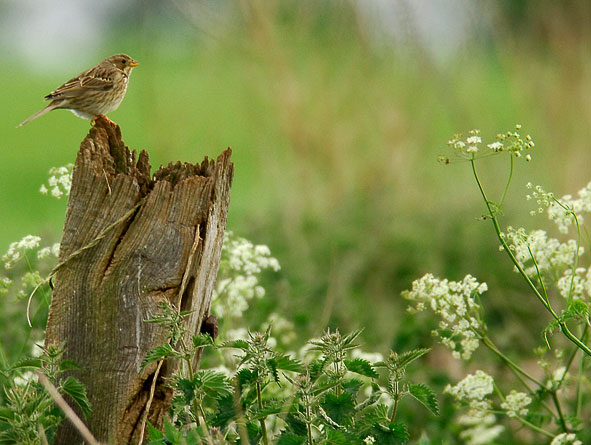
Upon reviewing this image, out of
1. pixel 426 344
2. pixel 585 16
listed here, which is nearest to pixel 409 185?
pixel 585 16

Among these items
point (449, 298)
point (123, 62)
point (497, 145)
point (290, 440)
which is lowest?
point (290, 440)

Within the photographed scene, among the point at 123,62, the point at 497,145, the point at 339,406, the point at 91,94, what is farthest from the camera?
the point at 123,62

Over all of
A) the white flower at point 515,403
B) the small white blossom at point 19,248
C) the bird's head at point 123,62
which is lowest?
the white flower at point 515,403

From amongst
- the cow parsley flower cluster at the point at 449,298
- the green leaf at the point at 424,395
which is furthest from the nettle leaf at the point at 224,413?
the cow parsley flower cluster at the point at 449,298

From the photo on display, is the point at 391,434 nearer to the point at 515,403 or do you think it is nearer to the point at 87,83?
the point at 515,403

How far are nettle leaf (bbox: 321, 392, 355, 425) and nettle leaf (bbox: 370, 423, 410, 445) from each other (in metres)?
0.09

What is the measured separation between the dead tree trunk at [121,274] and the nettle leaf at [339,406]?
1.78 ft

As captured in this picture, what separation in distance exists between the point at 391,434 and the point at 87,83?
7.84 feet

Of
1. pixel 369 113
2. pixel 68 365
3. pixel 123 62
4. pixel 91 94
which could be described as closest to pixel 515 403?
pixel 68 365

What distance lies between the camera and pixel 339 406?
2.38m

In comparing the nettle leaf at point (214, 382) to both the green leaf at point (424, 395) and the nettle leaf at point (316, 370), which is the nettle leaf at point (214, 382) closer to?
the nettle leaf at point (316, 370)

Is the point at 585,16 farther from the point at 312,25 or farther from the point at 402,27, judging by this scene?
the point at 312,25

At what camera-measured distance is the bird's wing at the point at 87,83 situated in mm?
3949

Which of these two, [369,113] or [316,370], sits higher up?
[369,113]
